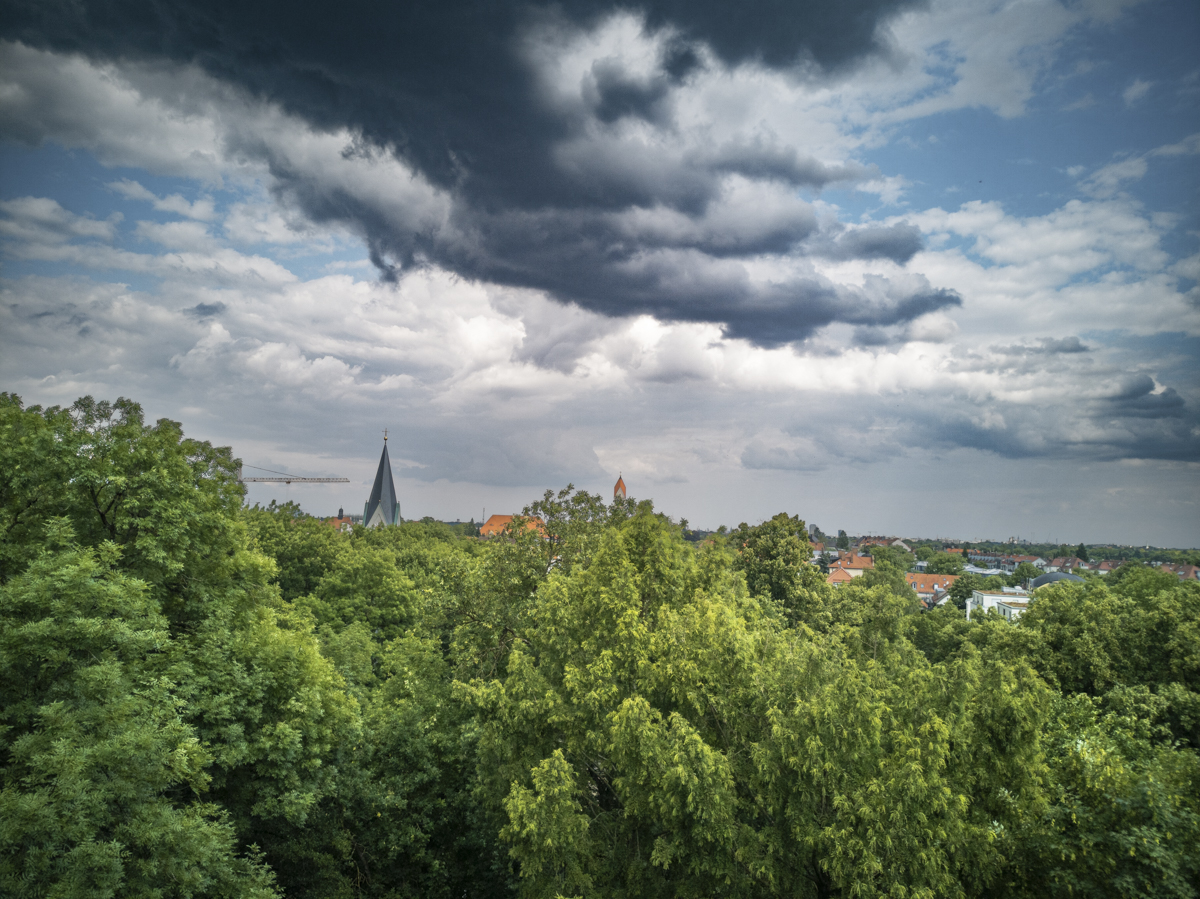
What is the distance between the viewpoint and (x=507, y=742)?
1441 centimetres

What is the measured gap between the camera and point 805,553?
39625 mm

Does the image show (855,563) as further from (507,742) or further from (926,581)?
(507,742)

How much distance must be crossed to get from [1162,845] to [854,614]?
1016 inches

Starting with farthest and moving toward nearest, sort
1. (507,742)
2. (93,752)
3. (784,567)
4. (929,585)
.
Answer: (929,585) < (784,567) < (507,742) < (93,752)

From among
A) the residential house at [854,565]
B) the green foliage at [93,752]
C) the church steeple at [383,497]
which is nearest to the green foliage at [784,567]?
the green foliage at [93,752]

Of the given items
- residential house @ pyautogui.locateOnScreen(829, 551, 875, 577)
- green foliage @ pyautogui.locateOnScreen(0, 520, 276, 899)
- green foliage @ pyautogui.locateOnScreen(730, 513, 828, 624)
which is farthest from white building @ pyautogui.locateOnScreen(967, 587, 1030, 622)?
green foliage @ pyautogui.locateOnScreen(0, 520, 276, 899)

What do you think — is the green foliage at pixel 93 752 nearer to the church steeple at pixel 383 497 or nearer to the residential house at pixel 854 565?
the church steeple at pixel 383 497

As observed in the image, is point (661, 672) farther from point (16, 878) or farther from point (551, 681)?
point (16, 878)

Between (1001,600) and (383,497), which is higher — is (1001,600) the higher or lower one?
the lower one

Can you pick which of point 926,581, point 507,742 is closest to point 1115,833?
point 507,742

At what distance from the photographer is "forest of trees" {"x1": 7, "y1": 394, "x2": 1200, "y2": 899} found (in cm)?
1036

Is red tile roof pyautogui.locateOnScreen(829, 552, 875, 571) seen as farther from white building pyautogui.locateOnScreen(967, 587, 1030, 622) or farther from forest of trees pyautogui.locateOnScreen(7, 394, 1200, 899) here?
forest of trees pyautogui.locateOnScreen(7, 394, 1200, 899)

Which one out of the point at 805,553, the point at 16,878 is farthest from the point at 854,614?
the point at 16,878

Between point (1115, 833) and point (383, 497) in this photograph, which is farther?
point (383, 497)
